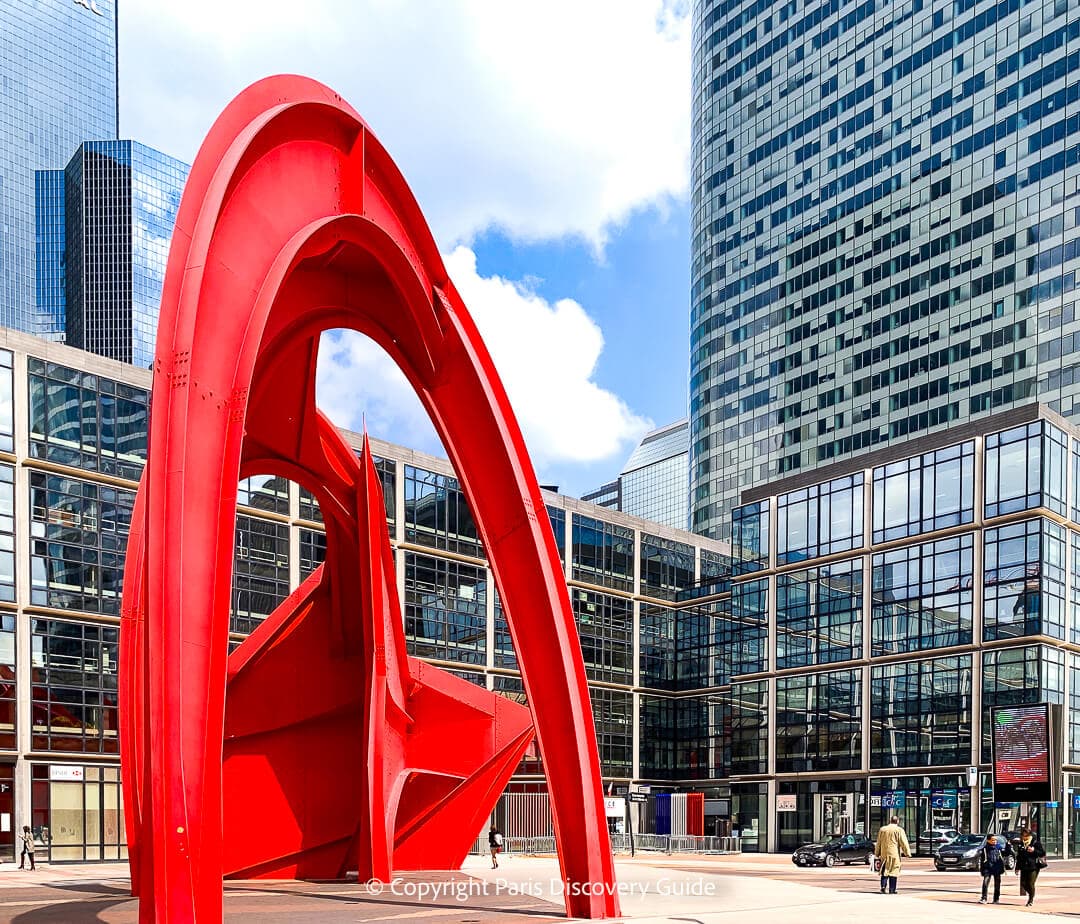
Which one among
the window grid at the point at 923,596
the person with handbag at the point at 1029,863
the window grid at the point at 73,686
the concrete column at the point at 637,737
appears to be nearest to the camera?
the person with handbag at the point at 1029,863

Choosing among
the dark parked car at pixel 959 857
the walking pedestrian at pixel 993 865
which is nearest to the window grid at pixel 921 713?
the dark parked car at pixel 959 857

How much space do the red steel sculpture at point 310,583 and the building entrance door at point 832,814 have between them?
3512 centimetres

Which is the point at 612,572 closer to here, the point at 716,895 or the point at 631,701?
the point at 631,701

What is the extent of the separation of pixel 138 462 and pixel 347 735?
978 inches

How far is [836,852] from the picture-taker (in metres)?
44.5

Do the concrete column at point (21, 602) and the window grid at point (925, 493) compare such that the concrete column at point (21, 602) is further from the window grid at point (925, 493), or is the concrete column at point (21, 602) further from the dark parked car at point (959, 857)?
Result: the window grid at point (925, 493)

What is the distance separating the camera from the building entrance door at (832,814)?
59.2 metres

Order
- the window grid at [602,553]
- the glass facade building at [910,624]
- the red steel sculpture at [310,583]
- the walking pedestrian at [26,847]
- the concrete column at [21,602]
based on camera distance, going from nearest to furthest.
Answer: the red steel sculpture at [310,583]
the walking pedestrian at [26,847]
the concrete column at [21,602]
the glass facade building at [910,624]
the window grid at [602,553]

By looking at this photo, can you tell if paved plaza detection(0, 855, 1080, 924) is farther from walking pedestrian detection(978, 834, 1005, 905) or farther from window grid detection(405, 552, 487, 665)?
window grid detection(405, 552, 487, 665)

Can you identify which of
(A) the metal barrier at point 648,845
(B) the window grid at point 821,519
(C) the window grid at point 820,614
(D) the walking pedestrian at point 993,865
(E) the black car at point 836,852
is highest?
(B) the window grid at point 821,519

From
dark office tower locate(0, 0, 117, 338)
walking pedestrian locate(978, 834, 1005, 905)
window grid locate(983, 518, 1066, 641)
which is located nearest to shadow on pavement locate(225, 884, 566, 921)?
walking pedestrian locate(978, 834, 1005, 905)

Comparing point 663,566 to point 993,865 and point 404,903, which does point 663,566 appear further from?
point 404,903

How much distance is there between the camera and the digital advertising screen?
96.5 feet

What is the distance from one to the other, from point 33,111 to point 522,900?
15114 cm
